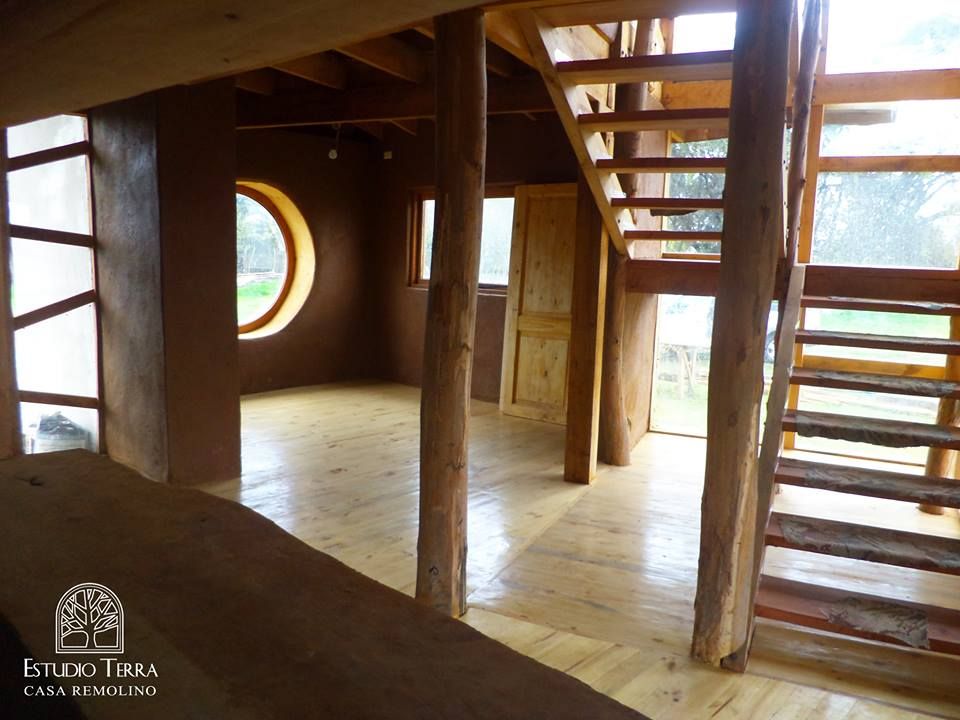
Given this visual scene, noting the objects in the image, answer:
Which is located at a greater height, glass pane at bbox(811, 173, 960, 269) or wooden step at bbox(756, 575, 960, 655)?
glass pane at bbox(811, 173, 960, 269)

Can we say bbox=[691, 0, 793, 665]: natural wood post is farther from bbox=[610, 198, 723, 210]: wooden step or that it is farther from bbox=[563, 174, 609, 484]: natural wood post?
bbox=[563, 174, 609, 484]: natural wood post

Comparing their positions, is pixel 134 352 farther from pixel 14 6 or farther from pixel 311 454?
pixel 14 6

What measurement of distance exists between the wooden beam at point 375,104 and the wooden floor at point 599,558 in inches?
97.9

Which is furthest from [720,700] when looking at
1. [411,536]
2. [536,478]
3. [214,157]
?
[214,157]

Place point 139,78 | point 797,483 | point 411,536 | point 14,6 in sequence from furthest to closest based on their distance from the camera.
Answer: point 411,536 → point 797,483 → point 139,78 → point 14,6

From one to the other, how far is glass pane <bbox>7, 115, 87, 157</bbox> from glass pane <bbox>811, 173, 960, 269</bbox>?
17.0 ft

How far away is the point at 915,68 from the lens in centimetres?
472

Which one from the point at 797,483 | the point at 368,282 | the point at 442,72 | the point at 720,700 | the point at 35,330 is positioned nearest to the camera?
the point at 720,700

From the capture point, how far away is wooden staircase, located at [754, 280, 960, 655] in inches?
100

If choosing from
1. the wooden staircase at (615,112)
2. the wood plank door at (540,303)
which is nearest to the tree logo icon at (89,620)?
the wooden staircase at (615,112)

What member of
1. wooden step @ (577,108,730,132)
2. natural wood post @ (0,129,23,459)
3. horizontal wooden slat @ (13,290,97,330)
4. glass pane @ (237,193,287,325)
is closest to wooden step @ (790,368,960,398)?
wooden step @ (577,108,730,132)

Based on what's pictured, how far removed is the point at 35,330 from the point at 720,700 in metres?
4.07

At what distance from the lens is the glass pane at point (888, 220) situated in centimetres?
500

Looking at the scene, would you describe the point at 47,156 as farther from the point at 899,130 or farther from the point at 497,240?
the point at 899,130
